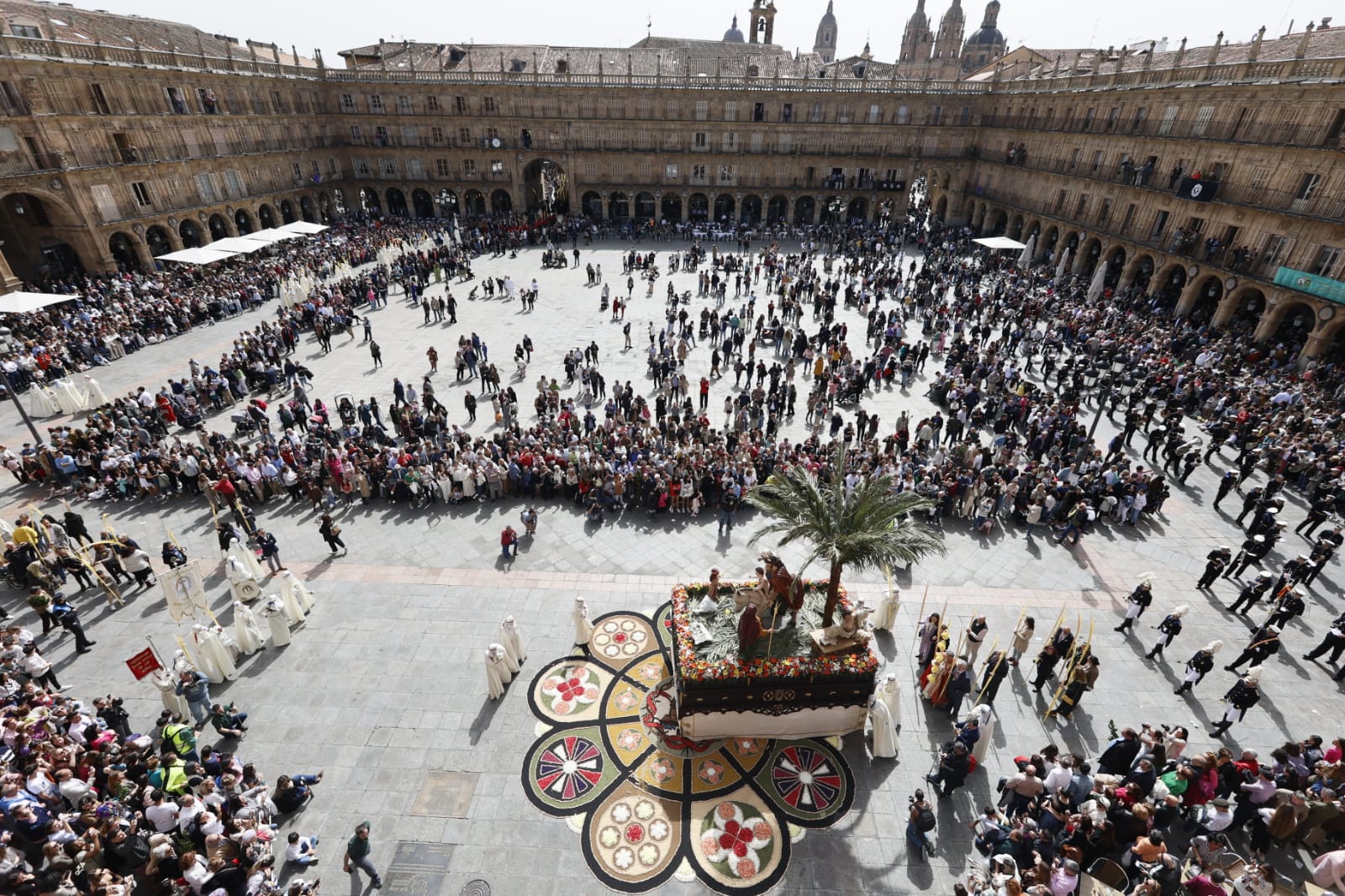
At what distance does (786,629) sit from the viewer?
10.5 meters

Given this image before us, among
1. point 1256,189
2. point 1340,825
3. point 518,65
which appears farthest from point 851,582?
point 518,65

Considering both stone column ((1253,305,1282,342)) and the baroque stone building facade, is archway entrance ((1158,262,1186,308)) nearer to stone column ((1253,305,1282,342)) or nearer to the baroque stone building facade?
the baroque stone building facade

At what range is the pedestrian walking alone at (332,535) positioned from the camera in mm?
13891

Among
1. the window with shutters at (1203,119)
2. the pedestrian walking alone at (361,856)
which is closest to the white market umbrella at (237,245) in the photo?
the pedestrian walking alone at (361,856)

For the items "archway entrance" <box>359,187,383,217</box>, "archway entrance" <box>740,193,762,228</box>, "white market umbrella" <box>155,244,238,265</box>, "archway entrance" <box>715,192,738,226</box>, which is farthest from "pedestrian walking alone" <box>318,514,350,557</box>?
"archway entrance" <box>740,193,762,228</box>

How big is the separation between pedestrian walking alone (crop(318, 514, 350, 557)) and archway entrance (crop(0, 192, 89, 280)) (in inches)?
1190

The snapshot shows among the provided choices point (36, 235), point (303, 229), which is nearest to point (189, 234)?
point (36, 235)

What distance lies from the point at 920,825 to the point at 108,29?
53122 mm

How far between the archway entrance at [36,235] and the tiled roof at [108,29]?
786 centimetres

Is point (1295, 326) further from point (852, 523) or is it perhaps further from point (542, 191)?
point (542, 191)

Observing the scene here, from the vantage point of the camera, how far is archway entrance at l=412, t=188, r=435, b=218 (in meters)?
51.8

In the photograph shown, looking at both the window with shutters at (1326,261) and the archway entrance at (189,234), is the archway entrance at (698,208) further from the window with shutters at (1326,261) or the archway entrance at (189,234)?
the window with shutters at (1326,261)

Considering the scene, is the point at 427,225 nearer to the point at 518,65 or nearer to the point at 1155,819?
the point at 518,65

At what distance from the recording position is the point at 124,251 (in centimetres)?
3512
